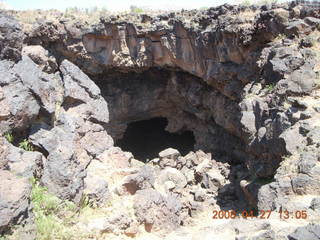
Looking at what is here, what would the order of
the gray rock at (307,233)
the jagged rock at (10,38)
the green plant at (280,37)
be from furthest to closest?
the green plant at (280,37) → the jagged rock at (10,38) → the gray rock at (307,233)

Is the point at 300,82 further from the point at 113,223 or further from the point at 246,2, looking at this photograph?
the point at 246,2

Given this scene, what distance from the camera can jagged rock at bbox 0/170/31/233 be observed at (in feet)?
16.8

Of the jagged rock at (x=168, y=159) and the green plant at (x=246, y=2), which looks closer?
the green plant at (x=246, y=2)

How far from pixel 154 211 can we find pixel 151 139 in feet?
46.7

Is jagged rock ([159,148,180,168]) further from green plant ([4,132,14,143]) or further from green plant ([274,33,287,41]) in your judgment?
green plant ([4,132,14,143])

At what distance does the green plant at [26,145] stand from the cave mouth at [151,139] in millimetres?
12444

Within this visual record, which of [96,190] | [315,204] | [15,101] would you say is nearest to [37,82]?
[15,101]

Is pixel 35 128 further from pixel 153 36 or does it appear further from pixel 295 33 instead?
pixel 153 36

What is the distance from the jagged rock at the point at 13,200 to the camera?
5.12m

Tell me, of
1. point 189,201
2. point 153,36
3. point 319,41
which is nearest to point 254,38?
point 319,41

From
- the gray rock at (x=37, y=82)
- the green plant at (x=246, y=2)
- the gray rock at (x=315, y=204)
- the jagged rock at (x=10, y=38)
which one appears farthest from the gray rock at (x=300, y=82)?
the jagged rock at (x=10, y=38)

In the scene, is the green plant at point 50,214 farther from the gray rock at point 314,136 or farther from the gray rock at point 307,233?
the gray rock at point 314,136

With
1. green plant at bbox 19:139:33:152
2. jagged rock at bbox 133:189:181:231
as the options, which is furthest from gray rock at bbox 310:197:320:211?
green plant at bbox 19:139:33:152

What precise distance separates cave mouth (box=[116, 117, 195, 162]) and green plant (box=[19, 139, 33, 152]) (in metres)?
12.4
